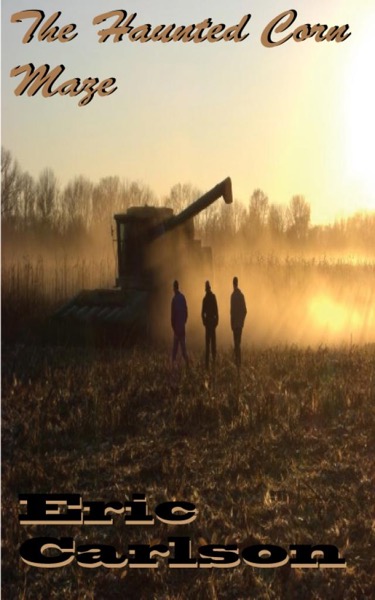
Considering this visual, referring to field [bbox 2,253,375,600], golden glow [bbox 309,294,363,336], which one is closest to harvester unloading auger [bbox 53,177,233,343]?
field [bbox 2,253,375,600]

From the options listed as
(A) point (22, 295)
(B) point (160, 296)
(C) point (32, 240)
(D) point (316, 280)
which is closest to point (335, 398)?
(B) point (160, 296)

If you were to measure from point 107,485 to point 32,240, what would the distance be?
2011cm

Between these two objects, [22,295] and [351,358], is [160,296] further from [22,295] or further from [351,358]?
[351,358]

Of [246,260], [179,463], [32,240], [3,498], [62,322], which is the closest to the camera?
[3,498]

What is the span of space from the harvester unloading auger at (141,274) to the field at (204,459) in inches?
81.8

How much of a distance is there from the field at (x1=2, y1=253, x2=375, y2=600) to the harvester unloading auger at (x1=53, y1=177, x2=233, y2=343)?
2.08m

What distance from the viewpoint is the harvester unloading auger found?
1412 centimetres

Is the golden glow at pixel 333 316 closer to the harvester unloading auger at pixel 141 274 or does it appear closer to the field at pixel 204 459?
the harvester unloading auger at pixel 141 274

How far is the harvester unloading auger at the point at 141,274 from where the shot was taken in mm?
14117

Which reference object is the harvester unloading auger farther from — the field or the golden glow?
the golden glow

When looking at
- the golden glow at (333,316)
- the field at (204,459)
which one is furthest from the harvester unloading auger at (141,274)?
the golden glow at (333,316)

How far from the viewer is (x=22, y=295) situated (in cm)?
1585

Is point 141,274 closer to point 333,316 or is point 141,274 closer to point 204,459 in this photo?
point 333,316

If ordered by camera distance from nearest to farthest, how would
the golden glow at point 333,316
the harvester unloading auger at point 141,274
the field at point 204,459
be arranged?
the field at point 204,459 < the harvester unloading auger at point 141,274 < the golden glow at point 333,316
